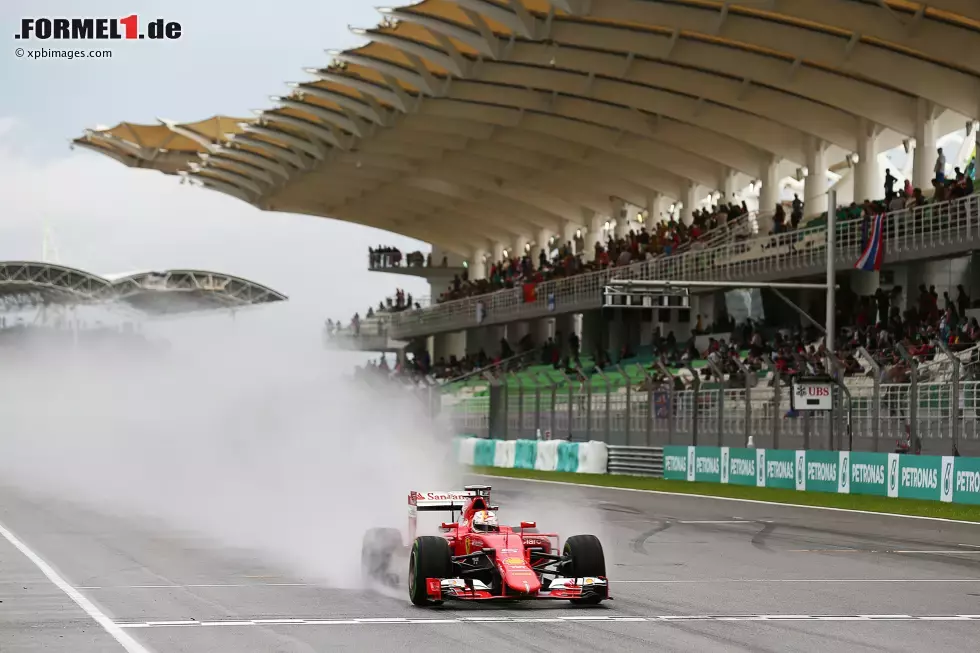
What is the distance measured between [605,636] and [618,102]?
3890 centimetres

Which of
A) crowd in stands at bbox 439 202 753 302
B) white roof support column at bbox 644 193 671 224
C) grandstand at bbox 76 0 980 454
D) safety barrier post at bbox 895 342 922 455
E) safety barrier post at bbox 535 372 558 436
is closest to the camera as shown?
safety barrier post at bbox 895 342 922 455

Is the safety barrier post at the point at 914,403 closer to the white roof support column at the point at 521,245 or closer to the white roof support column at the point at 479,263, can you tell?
the white roof support column at the point at 521,245

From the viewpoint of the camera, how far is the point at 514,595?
35.4ft

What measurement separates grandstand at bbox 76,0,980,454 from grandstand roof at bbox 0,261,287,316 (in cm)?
1077

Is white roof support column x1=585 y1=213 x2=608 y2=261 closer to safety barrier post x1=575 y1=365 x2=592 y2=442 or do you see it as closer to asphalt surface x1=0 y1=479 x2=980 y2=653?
safety barrier post x1=575 y1=365 x2=592 y2=442

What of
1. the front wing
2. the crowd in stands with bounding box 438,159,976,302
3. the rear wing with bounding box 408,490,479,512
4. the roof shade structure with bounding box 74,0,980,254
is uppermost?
the roof shade structure with bounding box 74,0,980,254

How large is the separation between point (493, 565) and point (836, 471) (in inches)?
686

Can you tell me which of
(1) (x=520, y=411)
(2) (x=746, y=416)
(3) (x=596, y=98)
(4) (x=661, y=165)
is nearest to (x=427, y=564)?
(2) (x=746, y=416)

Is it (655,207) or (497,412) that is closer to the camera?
(497,412)

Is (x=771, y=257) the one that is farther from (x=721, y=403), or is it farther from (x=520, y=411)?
(x=721, y=403)

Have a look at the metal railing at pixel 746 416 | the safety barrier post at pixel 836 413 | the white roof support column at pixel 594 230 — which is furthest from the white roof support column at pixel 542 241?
the safety barrier post at pixel 836 413

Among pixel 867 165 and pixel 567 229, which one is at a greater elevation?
pixel 567 229

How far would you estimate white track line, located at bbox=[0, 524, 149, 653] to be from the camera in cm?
918

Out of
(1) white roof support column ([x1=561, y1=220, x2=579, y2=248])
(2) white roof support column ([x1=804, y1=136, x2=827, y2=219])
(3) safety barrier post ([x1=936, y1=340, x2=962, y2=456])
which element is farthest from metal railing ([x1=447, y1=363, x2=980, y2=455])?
(1) white roof support column ([x1=561, y1=220, x2=579, y2=248])
